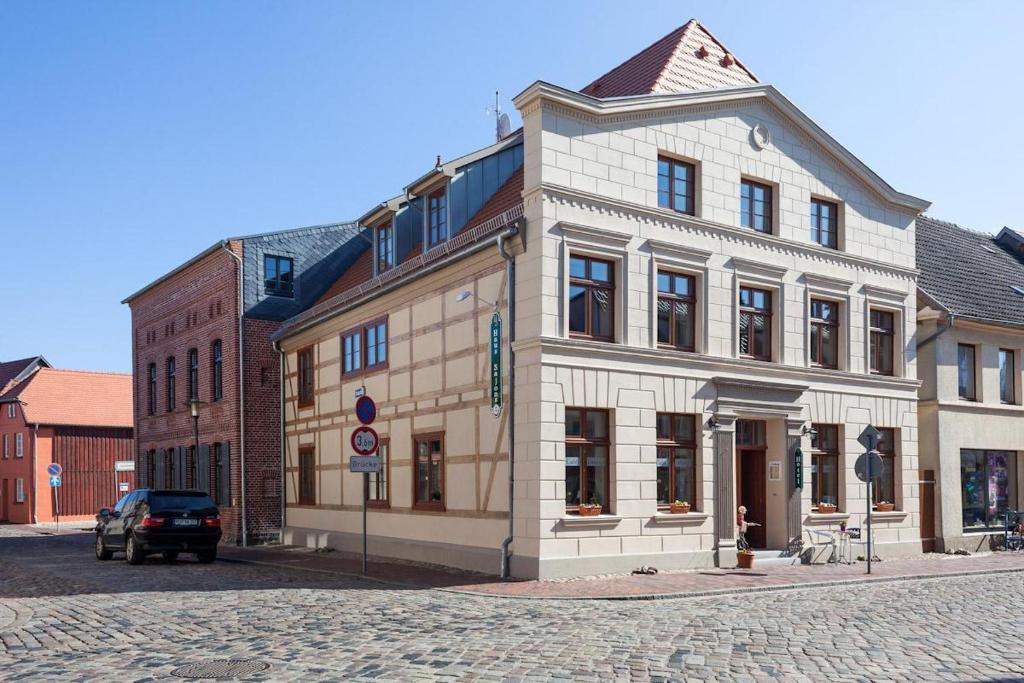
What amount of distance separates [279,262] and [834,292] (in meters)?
15.5

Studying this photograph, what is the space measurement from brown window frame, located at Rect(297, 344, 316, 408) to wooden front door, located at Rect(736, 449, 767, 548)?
37.1ft

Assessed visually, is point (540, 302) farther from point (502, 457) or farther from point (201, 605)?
point (201, 605)

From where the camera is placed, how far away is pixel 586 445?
17094 mm

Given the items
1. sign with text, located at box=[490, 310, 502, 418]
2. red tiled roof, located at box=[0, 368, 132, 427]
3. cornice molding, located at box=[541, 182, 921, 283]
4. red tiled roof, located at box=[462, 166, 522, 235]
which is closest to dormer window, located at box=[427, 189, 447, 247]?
red tiled roof, located at box=[462, 166, 522, 235]

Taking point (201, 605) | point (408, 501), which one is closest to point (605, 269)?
point (408, 501)

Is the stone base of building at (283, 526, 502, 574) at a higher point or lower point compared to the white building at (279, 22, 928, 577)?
lower

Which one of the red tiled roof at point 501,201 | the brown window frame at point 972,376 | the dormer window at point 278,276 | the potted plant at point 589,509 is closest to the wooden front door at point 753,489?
the potted plant at point 589,509

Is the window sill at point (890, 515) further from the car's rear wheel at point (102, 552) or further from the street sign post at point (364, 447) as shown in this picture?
the car's rear wheel at point (102, 552)

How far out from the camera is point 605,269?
17781mm

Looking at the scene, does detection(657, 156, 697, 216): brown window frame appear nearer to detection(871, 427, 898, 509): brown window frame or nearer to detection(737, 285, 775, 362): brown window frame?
detection(737, 285, 775, 362): brown window frame

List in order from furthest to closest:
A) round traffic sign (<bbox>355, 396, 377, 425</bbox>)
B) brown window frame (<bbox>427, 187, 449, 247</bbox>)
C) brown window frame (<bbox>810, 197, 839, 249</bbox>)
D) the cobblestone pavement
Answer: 1. brown window frame (<bbox>810, 197, 839, 249</bbox>)
2. brown window frame (<bbox>427, 187, 449, 247</bbox>)
3. round traffic sign (<bbox>355, 396, 377, 425</bbox>)
4. the cobblestone pavement

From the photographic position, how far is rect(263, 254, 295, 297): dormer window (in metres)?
28.6

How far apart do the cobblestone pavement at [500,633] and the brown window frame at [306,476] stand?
361 inches

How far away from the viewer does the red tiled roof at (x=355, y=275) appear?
27125 millimetres
